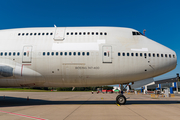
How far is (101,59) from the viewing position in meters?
13.5

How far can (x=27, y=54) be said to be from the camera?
1380 cm

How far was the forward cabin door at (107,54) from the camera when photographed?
13.5m

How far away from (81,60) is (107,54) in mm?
2549

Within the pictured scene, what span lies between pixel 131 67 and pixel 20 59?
1066 cm

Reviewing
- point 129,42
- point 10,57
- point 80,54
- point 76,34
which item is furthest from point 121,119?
point 10,57

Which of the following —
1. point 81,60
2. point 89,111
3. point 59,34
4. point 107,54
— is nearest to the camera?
point 89,111

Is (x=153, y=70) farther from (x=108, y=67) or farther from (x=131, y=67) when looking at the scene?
(x=108, y=67)

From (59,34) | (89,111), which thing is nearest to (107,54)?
(59,34)

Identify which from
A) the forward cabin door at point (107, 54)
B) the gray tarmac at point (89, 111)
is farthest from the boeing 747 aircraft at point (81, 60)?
the gray tarmac at point (89, 111)

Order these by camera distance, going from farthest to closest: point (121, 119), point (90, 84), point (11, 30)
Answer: point (11, 30) → point (90, 84) → point (121, 119)

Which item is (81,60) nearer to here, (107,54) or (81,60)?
(81,60)

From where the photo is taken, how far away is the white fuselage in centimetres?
1352

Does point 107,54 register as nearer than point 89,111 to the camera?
No

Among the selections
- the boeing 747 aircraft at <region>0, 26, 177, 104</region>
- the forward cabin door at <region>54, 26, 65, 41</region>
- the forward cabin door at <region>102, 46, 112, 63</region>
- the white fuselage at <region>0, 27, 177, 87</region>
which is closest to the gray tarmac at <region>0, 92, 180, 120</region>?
the boeing 747 aircraft at <region>0, 26, 177, 104</region>
